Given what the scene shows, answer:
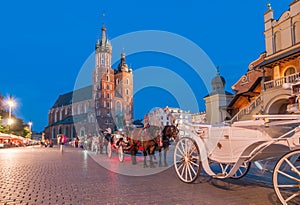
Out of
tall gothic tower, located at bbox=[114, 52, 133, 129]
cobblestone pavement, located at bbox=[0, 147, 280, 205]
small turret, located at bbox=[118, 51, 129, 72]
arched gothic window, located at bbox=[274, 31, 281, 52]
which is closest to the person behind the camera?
cobblestone pavement, located at bbox=[0, 147, 280, 205]

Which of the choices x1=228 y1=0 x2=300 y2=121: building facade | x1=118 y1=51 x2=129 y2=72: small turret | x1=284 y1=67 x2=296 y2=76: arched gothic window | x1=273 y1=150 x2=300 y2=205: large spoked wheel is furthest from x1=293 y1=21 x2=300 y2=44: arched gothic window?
x1=118 y1=51 x2=129 y2=72: small turret

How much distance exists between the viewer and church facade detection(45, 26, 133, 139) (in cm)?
9744

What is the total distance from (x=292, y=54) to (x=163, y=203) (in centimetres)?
2014

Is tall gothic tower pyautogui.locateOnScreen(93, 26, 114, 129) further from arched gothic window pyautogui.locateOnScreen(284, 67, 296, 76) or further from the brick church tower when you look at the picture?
arched gothic window pyautogui.locateOnScreen(284, 67, 296, 76)

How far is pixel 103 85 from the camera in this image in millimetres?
99375

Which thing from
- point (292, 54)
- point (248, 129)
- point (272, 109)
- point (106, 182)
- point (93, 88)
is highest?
point (93, 88)

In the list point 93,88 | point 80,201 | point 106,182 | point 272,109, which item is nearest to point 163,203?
point 80,201

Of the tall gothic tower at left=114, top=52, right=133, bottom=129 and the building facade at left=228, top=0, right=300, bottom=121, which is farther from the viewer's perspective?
the tall gothic tower at left=114, top=52, right=133, bottom=129

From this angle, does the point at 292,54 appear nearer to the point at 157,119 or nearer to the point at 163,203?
the point at 157,119

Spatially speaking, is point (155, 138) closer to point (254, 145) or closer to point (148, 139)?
point (148, 139)

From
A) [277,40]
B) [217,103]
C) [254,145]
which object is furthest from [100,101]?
[254,145]

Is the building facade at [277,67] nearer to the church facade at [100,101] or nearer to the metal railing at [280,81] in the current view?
the metal railing at [280,81]

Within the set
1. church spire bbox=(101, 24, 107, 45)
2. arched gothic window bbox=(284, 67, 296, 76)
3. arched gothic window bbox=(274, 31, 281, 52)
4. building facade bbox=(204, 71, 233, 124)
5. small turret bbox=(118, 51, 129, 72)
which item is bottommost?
building facade bbox=(204, 71, 233, 124)

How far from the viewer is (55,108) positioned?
4847 inches
